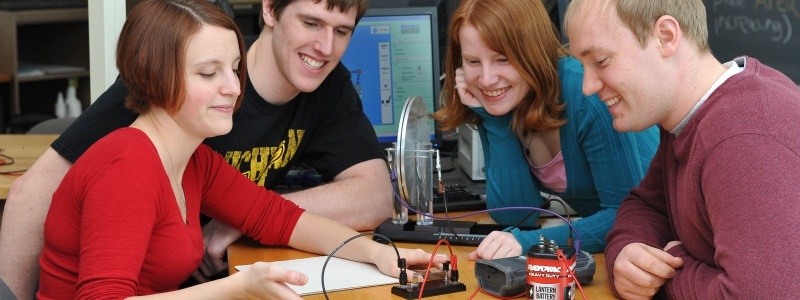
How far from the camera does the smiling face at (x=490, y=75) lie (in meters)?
2.16

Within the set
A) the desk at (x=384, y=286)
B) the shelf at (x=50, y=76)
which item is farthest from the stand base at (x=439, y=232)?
the shelf at (x=50, y=76)

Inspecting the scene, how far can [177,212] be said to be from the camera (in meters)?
1.80

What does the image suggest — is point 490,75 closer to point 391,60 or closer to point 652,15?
point 652,15

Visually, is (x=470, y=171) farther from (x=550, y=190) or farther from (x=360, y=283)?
(x=360, y=283)

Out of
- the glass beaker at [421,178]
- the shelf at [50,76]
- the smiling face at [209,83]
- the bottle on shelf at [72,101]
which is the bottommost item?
the glass beaker at [421,178]

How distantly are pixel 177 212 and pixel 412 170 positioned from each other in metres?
0.55

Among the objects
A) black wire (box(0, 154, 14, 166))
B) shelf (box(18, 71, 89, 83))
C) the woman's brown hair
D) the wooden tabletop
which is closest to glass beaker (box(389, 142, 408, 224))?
the woman's brown hair

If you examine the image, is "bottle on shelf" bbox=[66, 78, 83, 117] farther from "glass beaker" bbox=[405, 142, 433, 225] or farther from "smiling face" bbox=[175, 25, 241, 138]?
"smiling face" bbox=[175, 25, 241, 138]

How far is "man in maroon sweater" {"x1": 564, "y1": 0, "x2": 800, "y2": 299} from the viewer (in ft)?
4.52

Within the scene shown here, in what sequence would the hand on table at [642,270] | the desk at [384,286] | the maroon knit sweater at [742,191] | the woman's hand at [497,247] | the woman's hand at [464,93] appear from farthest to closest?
the woman's hand at [464,93], the woman's hand at [497,247], the desk at [384,286], the hand on table at [642,270], the maroon knit sweater at [742,191]

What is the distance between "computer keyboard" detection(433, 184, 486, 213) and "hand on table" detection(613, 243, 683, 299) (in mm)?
783

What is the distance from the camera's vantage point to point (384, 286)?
1.79 metres

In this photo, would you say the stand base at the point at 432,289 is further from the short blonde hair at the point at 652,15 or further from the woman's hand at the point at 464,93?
the woman's hand at the point at 464,93

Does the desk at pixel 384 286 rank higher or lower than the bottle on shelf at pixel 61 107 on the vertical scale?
lower
